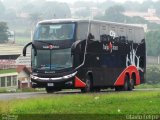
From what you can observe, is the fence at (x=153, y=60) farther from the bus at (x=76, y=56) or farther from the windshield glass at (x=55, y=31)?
the windshield glass at (x=55, y=31)

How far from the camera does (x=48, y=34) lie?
33.0 meters

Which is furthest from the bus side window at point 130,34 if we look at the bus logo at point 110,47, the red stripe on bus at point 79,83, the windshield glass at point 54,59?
the windshield glass at point 54,59

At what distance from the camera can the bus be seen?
107ft

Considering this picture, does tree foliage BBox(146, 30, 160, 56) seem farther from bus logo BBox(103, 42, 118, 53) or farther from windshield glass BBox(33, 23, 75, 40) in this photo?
windshield glass BBox(33, 23, 75, 40)

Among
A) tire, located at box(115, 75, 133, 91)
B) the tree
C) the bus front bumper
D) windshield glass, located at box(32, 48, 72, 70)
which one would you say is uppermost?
windshield glass, located at box(32, 48, 72, 70)

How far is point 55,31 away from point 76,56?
151 centimetres

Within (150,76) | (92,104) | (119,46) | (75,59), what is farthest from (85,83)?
(150,76)

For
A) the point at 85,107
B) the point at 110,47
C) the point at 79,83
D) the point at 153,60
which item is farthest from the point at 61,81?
the point at 153,60

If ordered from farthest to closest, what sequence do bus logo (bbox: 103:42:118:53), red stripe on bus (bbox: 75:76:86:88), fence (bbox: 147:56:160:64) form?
fence (bbox: 147:56:160:64) < bus logo (bbox: 103:42:118:53) < red stripe on bus (bbox: 75:76:86:88)

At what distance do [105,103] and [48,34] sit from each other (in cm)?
1007

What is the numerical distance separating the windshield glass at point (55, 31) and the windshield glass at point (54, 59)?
636 mm

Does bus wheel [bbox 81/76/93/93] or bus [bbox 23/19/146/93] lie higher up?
bus [bbox 23/19/146/93]

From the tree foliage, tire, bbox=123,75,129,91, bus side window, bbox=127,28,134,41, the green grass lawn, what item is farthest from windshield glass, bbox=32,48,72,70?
the tree foliage

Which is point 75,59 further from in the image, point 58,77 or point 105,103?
point 105,103
